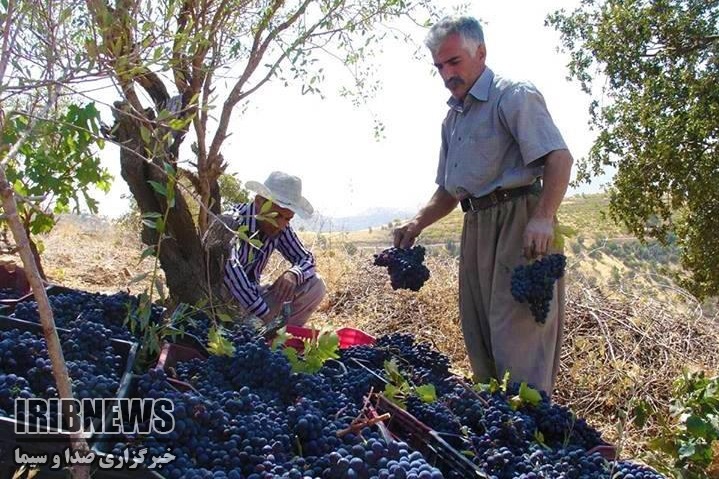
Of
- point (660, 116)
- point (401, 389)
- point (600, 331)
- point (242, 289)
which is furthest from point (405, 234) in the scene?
point (660, 116)

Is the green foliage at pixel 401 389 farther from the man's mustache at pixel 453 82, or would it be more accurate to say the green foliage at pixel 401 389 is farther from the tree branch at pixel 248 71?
the tree branch at pixel 248 71

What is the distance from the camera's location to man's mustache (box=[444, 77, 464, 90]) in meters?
3.37

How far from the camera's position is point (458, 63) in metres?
3.32

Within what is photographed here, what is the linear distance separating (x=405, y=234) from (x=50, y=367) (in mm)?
2149

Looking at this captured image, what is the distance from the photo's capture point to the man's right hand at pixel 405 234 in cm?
367

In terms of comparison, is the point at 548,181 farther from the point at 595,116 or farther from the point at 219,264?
the point at 595,116

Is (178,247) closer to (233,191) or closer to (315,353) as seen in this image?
(315,353)

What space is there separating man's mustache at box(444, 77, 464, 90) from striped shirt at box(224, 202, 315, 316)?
47.2 inches

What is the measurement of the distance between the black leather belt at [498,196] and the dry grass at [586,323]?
42.2 inches

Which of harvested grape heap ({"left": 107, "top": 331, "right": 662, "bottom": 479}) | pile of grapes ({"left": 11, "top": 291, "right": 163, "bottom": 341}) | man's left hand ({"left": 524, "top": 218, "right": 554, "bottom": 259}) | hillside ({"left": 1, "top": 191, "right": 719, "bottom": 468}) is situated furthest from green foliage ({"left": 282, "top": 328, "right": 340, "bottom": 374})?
man's left hand ({"left": 524, "top": 218, "right": 554, "bottom": 259})

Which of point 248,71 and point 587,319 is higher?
point 248,71

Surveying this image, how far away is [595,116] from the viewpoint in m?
13.1

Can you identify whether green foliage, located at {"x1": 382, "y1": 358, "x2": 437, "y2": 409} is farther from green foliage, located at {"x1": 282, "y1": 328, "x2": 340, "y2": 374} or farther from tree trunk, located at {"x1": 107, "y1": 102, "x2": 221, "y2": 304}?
tree trunk, located at {"x1": 107, "y1": 102, "x2": 221, "y2": 304}

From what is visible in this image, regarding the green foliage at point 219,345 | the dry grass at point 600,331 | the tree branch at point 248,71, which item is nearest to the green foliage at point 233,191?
the dry grass at point 600,331
